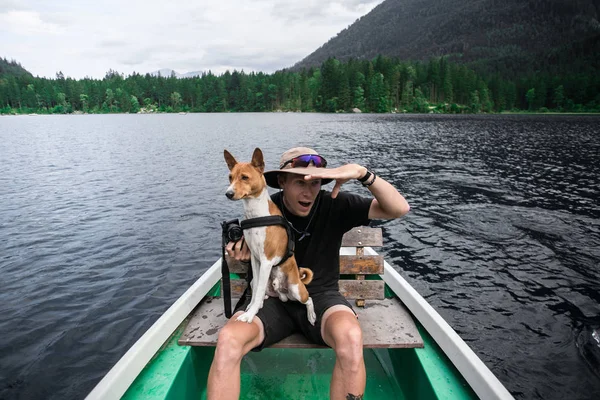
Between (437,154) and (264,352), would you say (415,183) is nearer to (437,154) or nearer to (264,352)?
(437,154)

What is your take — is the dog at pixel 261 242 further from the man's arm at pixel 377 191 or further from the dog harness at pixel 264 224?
the man's arm at pixel 377 191

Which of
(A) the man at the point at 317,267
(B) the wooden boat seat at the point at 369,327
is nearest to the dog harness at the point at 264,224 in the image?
(A) the man at the point at 317,267

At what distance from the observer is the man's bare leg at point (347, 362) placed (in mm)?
2773

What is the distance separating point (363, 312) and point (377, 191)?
161 cm

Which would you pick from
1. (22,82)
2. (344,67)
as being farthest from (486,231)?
(22,82)

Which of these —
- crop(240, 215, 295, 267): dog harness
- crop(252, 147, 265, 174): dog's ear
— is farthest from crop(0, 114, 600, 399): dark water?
crop(252, 147, 265, 174): dog's ear

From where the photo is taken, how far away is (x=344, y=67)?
5261 inches

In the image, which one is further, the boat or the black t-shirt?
the black t-shirt

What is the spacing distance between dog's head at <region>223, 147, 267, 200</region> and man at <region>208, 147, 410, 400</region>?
0.25m

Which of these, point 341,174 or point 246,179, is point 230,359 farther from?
point 341,174

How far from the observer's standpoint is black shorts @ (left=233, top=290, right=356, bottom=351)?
3328 millimetres

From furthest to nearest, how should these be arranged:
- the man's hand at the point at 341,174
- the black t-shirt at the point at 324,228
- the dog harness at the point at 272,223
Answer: the black t-shirt at the point at 324,228 → the dog harness at the point at 272,223 → the man's hand at the point at 341,174

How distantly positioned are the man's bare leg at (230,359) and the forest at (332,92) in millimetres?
119918

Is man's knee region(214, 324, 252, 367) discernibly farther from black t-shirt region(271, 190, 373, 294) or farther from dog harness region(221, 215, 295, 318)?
black t-shirt region(271, 190, 373, 294)
